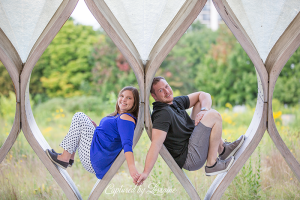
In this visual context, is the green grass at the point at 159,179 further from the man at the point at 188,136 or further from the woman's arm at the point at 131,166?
the woman's arm at the point at 131,166

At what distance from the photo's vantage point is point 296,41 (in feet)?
4.80

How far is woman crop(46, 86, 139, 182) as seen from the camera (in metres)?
1.62

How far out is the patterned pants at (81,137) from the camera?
65.3 inches

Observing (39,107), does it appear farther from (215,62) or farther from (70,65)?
(215,62)

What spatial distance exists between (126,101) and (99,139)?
314 millimetres

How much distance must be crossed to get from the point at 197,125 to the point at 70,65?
7.06 metres

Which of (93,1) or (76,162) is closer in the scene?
(93,1)

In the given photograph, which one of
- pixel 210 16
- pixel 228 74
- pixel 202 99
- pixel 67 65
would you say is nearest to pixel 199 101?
pixel 202 99

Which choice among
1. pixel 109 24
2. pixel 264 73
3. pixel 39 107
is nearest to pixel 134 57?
pixel 109 24

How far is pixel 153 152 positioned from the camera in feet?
4.77

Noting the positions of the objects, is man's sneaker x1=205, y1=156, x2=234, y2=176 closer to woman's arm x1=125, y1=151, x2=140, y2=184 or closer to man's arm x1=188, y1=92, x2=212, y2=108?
man's arm x1=188, y1=92, x2=212, y2=108

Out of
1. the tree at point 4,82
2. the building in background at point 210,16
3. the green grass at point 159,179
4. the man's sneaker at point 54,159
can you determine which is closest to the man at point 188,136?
the green grass at point 159,179

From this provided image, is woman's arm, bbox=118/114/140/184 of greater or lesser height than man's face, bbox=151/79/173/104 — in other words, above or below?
below

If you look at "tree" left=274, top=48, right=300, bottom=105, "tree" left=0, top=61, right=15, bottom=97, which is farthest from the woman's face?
"tree" left=0, top=61, right=15, bottom=97
